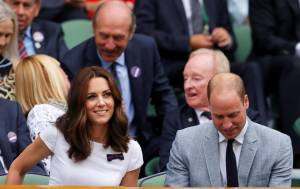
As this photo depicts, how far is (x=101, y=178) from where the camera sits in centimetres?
551

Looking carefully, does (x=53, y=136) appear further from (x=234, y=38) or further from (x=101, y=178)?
(x=234, y=38)

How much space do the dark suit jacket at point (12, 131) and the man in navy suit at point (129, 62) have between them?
2.81 feet

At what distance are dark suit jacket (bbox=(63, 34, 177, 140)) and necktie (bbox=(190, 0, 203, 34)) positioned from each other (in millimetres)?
788

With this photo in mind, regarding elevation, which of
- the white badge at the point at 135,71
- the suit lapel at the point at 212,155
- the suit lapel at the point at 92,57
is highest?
the suit lapel at the point at 92,57

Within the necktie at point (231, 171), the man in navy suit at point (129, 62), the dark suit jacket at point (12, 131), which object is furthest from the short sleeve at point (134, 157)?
the man in navy suit at point (129, 62)

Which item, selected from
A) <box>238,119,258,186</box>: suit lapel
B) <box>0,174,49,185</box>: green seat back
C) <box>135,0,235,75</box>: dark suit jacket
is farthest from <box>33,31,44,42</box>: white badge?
<box>238,119,258,186</box>: suit lapel

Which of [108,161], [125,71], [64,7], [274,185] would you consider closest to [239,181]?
[274,185]

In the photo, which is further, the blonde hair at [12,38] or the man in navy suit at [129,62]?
the man in navy suit at [129,62]

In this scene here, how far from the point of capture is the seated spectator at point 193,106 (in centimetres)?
652

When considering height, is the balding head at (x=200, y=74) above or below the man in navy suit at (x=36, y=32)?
below

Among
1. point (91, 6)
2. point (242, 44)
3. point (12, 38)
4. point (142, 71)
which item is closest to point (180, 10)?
point (242, 44)

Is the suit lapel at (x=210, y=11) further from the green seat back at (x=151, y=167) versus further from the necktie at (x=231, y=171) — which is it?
the necktie at (x=231, y=171)

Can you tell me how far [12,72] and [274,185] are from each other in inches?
82.3

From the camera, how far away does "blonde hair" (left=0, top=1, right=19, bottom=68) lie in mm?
6855
